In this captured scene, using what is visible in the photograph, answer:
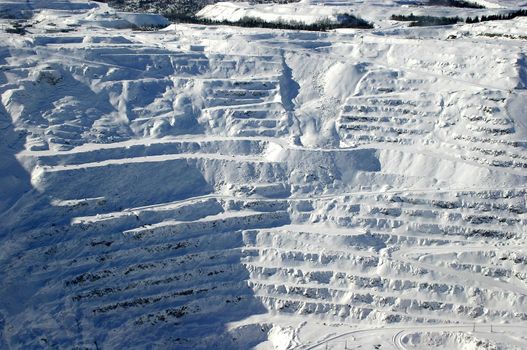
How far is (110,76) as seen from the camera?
169 ft

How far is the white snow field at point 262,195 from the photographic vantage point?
123ft

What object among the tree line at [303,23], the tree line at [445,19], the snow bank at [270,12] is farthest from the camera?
the snow bank at [270,12]

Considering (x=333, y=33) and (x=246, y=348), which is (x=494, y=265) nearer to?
(x=246, y=348)

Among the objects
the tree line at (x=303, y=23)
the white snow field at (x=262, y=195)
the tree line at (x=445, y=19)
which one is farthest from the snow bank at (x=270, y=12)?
the white snow field at (x=262, y=195)

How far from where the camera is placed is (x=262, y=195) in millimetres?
43719

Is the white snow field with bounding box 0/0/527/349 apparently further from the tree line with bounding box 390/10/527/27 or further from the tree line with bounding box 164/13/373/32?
the tree line with bounding box 164/13/373/32

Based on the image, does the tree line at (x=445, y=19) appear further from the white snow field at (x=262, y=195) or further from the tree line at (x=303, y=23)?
the white snow field at (x=262, y=195)

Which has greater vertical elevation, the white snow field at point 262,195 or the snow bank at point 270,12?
the snow bank at point 270,12

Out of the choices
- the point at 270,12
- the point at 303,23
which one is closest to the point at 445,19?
the point at 303,23

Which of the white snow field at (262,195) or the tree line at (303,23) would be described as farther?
the tree line at (303,23)

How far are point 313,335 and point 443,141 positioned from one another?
18.5m

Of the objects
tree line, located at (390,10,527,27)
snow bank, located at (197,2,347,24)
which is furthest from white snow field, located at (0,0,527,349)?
snow bank, located at (197,2,347,24)

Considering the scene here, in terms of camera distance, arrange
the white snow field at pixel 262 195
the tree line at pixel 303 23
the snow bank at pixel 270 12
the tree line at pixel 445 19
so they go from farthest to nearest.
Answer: the snow bank at pixel 270 12, the tree line at pixel 303 23, the tree line at pixel 445 19, the white snow field at pixel 262 195

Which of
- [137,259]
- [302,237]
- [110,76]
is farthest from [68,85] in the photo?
[302,237]
